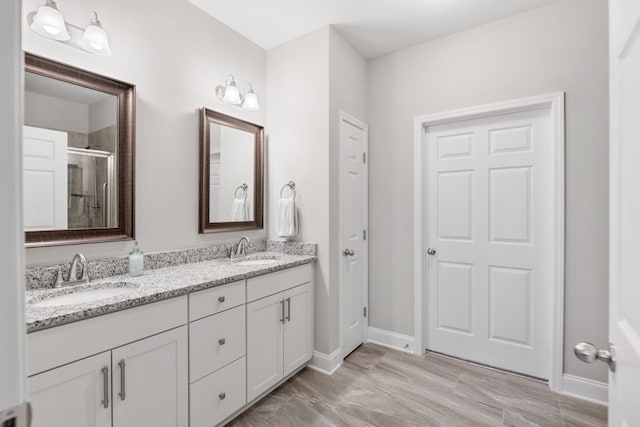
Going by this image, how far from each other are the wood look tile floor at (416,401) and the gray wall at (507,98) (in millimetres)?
334

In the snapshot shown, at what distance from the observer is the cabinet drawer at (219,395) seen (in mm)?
1541

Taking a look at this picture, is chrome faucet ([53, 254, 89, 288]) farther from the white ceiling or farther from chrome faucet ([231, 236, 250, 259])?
the white ceiling

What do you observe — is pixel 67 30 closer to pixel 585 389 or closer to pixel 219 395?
pixel 219 395

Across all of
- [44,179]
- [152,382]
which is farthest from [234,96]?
[152,382]

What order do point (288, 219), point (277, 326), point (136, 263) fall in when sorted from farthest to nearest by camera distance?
point (288, 219) → point (277, 326) → point (136, 263)

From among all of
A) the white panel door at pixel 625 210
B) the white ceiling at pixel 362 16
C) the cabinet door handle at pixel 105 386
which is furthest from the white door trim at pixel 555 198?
the cabinet door handle at pixel 105 386

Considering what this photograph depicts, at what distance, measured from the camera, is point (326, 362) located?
7.67ft

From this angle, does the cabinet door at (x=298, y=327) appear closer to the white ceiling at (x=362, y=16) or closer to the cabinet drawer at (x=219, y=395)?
the cabinet drawer at (x=219, y=395)

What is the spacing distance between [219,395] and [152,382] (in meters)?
0.42

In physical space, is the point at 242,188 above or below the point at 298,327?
above

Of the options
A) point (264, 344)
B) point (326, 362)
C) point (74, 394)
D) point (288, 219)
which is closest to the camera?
point (74, 394)

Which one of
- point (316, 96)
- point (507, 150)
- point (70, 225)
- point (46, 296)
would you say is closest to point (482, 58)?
point (507, 150)

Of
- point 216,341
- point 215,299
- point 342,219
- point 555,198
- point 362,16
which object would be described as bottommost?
point 216,341

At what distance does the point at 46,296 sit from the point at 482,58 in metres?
3.10
